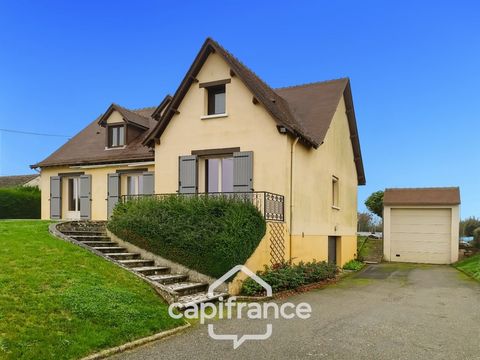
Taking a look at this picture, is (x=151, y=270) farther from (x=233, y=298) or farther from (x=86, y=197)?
(x=86, y=197)

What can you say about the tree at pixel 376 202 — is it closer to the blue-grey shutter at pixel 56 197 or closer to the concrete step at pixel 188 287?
the blue-grey shutter at pixel 56 197

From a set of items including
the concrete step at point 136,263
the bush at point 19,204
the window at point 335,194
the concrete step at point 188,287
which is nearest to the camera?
the concrete step at point 188,287

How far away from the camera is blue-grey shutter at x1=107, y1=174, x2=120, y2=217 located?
19.3 metres

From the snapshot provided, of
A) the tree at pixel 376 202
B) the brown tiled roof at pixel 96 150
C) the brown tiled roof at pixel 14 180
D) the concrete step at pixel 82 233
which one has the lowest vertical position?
the concrete step at pixel 82 233

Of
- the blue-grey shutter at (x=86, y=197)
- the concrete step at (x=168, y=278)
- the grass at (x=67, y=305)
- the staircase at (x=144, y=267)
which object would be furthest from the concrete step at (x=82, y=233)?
the blue-grey shutter at (x=86, y=197)

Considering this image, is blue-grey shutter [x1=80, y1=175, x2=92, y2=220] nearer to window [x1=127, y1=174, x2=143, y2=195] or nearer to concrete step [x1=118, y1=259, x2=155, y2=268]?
window [x1=127, y1=174, x2=143, y2=195]

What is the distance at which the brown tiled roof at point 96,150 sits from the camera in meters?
19.4

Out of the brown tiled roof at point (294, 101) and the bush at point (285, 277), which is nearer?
the bush at point (285, 277)

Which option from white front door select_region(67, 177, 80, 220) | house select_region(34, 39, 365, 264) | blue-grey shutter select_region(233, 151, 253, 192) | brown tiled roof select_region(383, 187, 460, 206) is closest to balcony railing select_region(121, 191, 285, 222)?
house select_region(34, 39, 365, 264)

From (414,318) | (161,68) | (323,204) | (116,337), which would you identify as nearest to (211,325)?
(116,337)

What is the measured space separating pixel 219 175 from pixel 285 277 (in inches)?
199

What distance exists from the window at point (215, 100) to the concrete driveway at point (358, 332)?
736cm

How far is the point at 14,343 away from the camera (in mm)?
5633

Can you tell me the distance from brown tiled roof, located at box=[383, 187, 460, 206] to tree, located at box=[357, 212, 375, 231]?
16.3m
